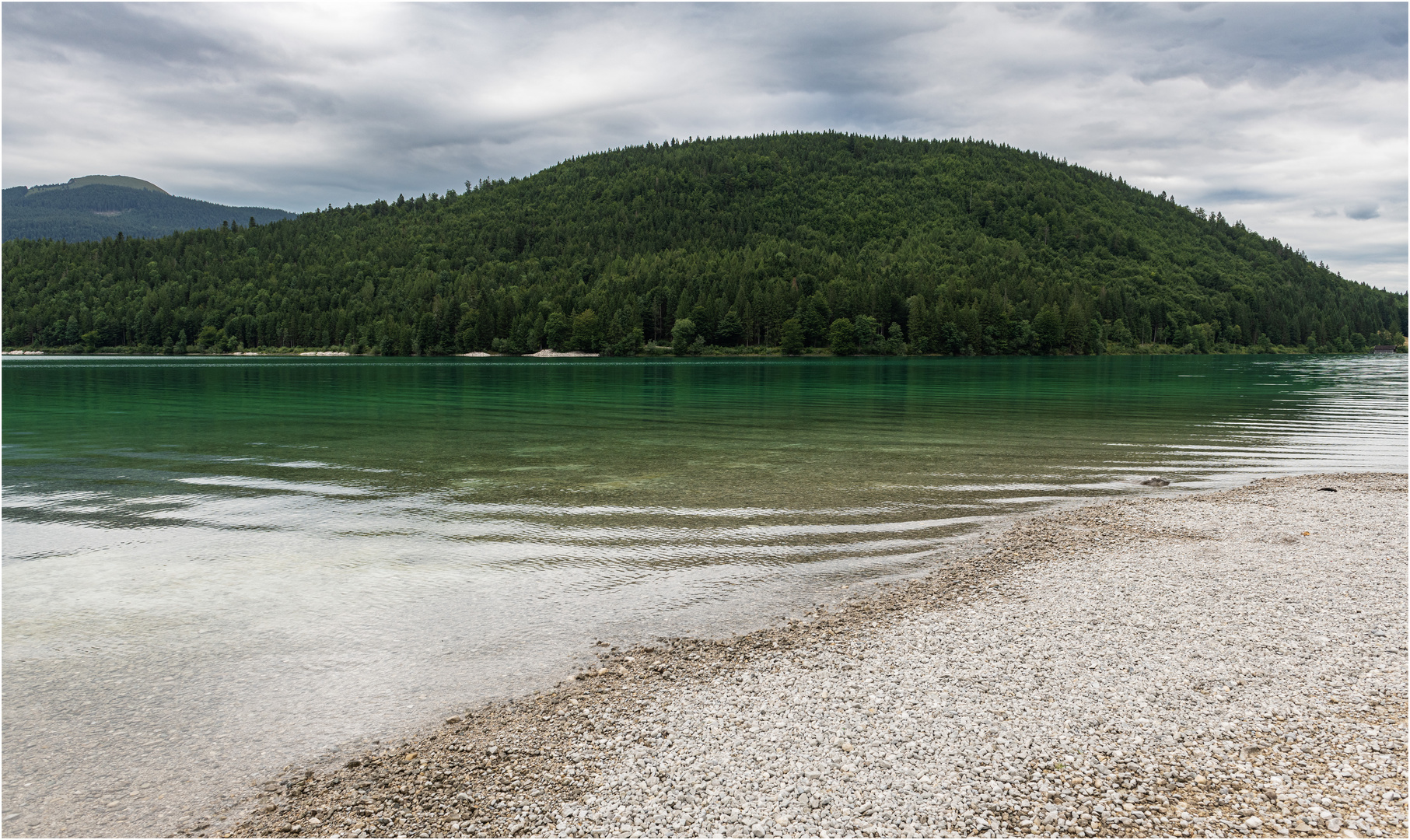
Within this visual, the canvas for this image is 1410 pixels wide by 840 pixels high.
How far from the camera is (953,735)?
6312 millimetres

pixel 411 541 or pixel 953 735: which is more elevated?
pixel 953 735

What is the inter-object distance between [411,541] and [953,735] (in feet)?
33.5

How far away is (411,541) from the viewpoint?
44.8 ft

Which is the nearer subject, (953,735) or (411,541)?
(953,735)

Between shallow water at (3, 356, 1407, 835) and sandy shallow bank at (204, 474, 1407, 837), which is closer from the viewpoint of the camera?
sandy shallow bank at (204, 474, 1407, 837)

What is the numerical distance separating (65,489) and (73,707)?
14.6m

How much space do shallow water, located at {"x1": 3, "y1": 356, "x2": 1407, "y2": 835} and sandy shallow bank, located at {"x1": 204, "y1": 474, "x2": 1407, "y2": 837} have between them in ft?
3.04

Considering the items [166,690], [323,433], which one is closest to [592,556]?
[166,690]

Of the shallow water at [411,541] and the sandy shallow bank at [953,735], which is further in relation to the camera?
the shallow water at [411,541]

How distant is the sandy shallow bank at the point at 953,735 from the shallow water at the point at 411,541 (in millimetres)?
927

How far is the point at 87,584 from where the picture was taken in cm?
1112

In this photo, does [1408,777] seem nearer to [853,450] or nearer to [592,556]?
[592,556]

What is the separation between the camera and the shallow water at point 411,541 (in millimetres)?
7074

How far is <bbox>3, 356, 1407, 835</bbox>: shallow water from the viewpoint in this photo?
7074mm
